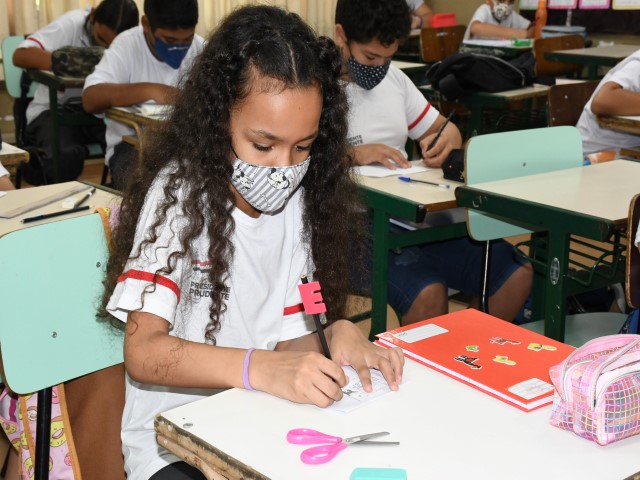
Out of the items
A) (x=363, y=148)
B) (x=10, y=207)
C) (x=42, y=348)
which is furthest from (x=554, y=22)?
(x=42, y=348)

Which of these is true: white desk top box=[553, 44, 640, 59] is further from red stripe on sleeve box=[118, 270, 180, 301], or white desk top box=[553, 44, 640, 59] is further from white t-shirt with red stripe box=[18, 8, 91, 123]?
red stripe on sleeve box=[118, 270, 180, 301]

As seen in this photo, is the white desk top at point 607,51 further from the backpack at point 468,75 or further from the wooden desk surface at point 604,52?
the backpack at point 468,75

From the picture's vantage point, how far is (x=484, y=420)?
1071mm

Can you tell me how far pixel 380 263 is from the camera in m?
2.46

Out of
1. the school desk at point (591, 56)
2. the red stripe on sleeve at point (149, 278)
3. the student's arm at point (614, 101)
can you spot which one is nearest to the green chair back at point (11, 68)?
the student's arm at point (614, 101)

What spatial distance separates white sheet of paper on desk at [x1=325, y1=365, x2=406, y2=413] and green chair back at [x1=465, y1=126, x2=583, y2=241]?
120cm

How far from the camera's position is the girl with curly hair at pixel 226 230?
1.24m

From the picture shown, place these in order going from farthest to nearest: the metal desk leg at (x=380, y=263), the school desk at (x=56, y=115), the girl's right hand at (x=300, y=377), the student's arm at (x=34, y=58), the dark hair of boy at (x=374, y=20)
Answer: the student's arm at (x=34, y=58) → the school desk at (x=56, y=115) → the dark hair of boy at (x=374, y=20) → the metal desk leg at (x=380, y=263) → the girl's right hand at (x=300, y=377)

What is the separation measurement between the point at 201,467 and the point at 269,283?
516 millimetres

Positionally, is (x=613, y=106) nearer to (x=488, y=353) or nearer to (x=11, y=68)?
(x=488, y=353)

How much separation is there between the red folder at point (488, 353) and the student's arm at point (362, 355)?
5 cm

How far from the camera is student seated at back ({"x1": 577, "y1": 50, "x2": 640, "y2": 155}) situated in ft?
11.2

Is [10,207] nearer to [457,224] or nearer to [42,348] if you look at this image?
[42,348]

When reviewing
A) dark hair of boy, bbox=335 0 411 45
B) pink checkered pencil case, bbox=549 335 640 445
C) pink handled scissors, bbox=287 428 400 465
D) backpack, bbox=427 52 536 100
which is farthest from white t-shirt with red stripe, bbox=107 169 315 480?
backpack, bbox=427 52 536 100
